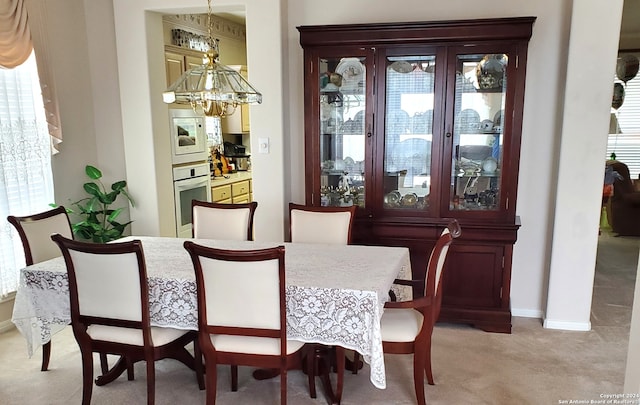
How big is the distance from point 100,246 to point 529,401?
2347 mm

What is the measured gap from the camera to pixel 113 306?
7.34 ft

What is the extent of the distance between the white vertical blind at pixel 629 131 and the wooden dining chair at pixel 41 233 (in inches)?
281

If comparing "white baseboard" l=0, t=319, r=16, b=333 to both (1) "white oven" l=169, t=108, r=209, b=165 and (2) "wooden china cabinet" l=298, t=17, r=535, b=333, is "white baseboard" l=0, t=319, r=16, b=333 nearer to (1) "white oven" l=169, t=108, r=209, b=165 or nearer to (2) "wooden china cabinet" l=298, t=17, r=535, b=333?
(1) "white oven" l=169, t=108, r=209, b=165

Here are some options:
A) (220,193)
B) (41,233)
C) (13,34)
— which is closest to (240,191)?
(220,193)

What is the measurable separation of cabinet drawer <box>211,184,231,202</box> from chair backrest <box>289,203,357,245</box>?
2367 mm

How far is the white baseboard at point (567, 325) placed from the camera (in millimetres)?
3361

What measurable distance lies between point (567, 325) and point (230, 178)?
3.93 metres

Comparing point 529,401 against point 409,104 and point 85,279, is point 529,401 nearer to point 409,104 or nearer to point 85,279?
point 409,104

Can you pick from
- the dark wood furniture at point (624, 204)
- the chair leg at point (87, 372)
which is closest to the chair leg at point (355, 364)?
the chair leg at point (87, 372)

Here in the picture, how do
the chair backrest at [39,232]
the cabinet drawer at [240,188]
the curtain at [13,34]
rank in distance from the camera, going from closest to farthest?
the chair backrest at [39,232], the curtain at [13,34], the cabinet drawer at [240,188]

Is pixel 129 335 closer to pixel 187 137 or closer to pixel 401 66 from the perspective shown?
pixel 401 66

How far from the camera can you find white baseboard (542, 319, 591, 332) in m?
3.36

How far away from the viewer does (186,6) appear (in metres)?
3.71

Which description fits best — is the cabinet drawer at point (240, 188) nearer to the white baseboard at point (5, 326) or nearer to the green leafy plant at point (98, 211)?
the green leafy plant at point (98, 211)
